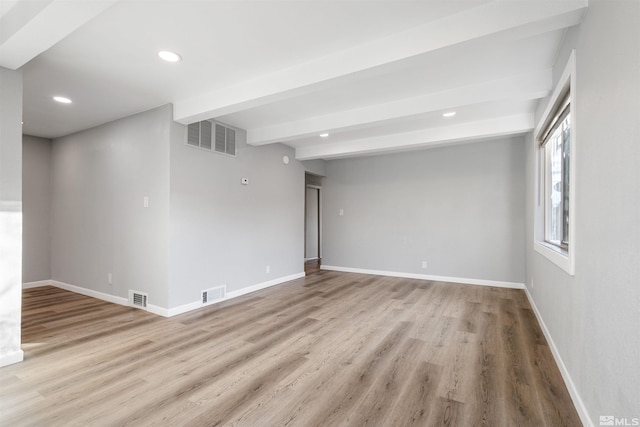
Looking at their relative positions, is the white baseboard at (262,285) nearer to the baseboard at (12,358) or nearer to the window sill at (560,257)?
the baseboard at (12,358)

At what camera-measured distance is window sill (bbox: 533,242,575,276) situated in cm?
200

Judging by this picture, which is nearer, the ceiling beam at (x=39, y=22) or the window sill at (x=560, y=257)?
the ceiling beam at (x=39, y=22)

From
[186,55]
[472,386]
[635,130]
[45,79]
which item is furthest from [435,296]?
[45,79]

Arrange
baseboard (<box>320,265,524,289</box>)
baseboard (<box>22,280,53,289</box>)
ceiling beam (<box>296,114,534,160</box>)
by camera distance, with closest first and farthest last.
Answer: ceiling beam (<box>296,114,534,160</box>), baseboard (<box>22,280,53,289</box>), baseboard (<box>320,265,524,289</box>)

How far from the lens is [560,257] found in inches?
90.7

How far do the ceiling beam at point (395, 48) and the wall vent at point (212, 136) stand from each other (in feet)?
1.81

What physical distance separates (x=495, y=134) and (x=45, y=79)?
17.2 feet

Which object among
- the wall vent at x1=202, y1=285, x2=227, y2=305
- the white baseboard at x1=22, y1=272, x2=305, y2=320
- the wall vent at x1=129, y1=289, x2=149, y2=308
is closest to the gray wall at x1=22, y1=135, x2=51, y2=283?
the white baseboard at x1=22, y1=272, x2=305, y2=320

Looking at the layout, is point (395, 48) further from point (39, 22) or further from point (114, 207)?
point (114, 207)

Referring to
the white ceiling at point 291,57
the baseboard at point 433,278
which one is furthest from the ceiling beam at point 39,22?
the baseboard at point 433,278

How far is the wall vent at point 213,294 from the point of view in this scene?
12.9 feet

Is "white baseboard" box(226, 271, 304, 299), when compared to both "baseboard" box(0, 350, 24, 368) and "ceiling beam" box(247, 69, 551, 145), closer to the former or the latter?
"baseboard" box(0, 350, 24, 368)

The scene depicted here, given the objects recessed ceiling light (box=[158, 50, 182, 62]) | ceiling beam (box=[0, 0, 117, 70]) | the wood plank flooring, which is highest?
recessed ceiling light (box=[158, 50, 182, 62])

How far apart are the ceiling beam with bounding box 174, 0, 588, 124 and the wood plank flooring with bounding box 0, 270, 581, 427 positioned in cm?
237
